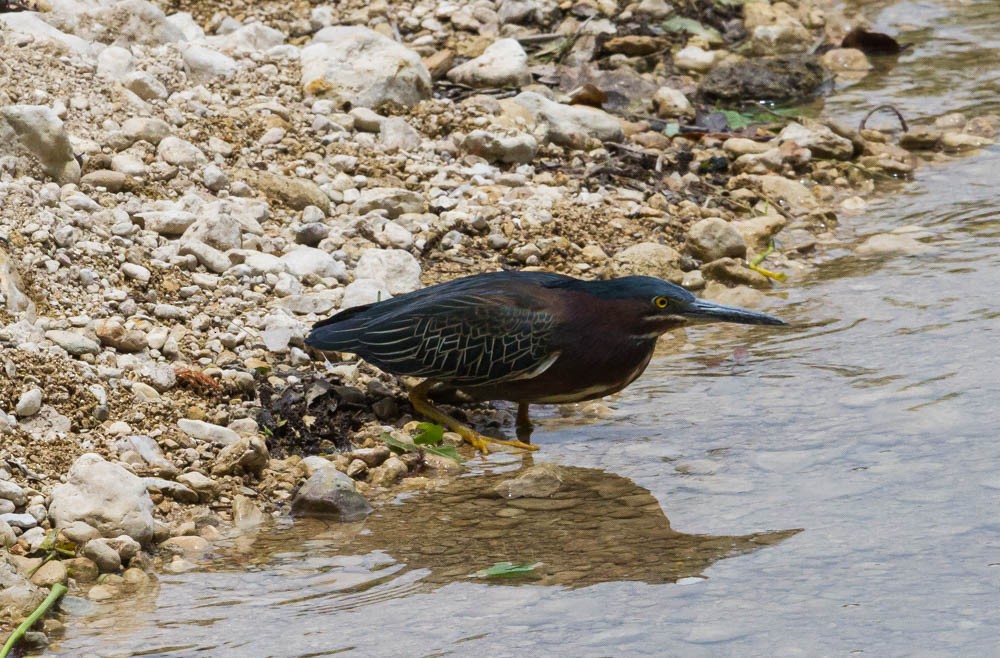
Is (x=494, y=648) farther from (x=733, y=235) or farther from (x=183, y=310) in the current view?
(x=733, y=235)

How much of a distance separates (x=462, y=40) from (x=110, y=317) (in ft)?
14.8

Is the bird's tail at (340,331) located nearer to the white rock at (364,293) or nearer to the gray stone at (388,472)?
the white rock at (364,293)

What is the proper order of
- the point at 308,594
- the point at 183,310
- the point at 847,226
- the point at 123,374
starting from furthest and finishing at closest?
the point at 847,226 → the point at 183,310 → the point at 123,374 → the point at 308,594

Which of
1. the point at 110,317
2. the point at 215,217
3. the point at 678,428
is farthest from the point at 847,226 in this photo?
the point at 110,317

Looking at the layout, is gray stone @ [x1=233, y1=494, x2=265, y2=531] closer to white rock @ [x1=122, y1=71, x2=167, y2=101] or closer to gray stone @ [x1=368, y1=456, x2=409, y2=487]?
gray stone @ [x1=368, y1=456, x2=409, y2=487]

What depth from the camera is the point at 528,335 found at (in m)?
5.45

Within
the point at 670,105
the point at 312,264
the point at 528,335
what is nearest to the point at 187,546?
the point at 528,335

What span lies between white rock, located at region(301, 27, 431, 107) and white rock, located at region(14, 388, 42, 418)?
3358 mm

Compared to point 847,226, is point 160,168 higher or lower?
higher

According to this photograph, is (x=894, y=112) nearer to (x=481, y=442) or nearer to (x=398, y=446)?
(x=481, y=442)

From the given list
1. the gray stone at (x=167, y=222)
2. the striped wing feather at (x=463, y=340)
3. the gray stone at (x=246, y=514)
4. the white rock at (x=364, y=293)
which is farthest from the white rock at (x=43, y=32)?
the gray stone at (x=246, y=514)

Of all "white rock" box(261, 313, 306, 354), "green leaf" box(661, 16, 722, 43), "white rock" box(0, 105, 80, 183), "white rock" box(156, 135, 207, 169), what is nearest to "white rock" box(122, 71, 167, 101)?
"white rock" box(156, 135, 207, 169)

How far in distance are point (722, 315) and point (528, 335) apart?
75 centimetres

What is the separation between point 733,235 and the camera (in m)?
7.29
